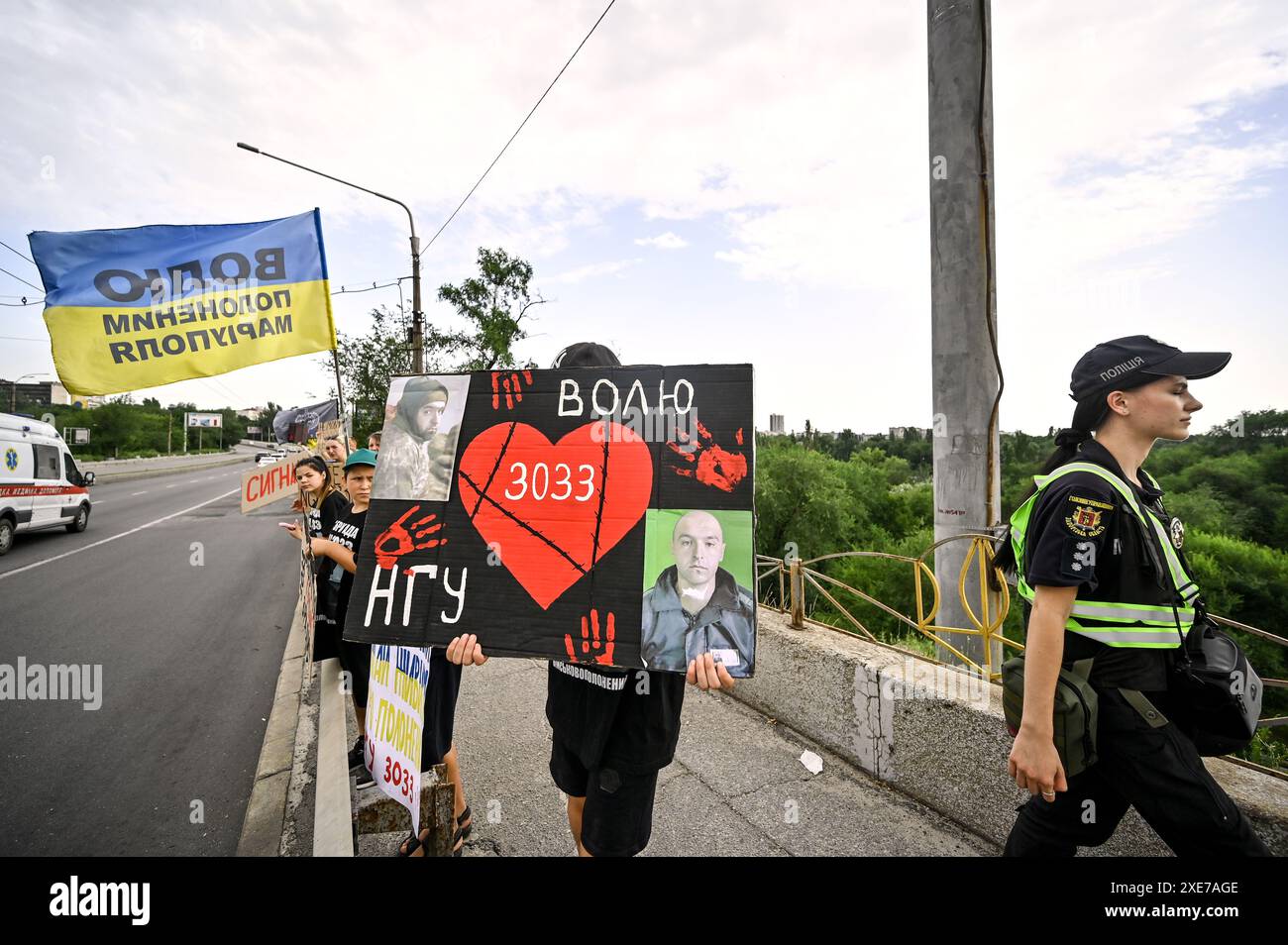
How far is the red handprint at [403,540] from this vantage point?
189 cm

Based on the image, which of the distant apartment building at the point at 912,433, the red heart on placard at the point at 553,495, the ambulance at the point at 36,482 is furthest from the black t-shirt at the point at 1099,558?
the distant apartment building at the point at 912,433

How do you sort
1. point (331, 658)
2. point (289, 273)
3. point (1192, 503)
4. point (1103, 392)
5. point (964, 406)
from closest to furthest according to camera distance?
point (1103, 392)
point (964, 406)
point (331, 658)
point (289, 273)
point (1192, 503)

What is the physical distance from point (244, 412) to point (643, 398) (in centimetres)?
18240

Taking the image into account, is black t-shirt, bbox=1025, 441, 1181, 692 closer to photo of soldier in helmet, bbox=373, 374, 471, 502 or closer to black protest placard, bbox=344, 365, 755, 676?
black protest placard, bbox=344, 365, 755, 676

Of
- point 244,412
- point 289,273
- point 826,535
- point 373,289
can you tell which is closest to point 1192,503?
point 826,535

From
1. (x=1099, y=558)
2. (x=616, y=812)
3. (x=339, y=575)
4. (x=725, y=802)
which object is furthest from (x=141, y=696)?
(x=1099, y=558)

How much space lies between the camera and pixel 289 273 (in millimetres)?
4398

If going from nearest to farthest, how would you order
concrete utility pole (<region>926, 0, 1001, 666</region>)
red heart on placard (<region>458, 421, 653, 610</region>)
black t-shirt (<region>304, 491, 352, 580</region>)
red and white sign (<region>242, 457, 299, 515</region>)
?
1. red heart on placard (<region>458, 421, 653, 610</region>)
2. concrete utility pole (<region>926, 0, 1001, 666</region>)
3. black t-shirt (<region>304, 491, 352, 580</region>)
4. red and white sign (<region>242, 457, 299, 515</region>)

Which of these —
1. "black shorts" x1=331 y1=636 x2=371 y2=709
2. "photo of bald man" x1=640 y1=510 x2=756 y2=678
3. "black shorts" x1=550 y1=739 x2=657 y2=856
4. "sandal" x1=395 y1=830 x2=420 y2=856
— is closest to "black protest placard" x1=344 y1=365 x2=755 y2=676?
"photo of bald man" x1=640 y1=510 x2=756 y2=678

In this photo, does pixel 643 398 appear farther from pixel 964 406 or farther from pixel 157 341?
pixel 157 341

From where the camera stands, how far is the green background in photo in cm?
164

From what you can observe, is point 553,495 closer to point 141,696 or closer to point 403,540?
point 403,540

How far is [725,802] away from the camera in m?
3.07

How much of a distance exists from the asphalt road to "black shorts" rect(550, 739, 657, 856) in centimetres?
246
